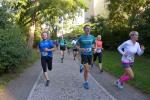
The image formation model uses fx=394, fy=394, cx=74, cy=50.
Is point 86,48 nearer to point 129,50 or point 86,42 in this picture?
point 86,42

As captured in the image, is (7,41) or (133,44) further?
(7,41)

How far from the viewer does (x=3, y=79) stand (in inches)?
581

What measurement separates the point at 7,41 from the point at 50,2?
18490 millimetres

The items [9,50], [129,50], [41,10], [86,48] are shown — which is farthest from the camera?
[41,10]

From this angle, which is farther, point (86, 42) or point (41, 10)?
point (41, 10)

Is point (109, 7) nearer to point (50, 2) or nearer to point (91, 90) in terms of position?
point (50, 2)

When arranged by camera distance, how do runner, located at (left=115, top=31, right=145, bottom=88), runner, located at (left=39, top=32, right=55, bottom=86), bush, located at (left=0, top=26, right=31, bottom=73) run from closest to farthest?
1. runner, located at (left=115, top=31, right=145, bottom=88)
2. runner, located at (left=39, top=32, right=55, bottom=86)
3. bush, located at (left=0, top=26, right=31, bottom=73)

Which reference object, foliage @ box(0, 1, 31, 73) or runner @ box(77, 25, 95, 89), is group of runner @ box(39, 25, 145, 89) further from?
foliage @ box(0, 1, 31, 73)

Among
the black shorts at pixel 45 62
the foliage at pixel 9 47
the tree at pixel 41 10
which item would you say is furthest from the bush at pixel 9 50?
the tree at pixel 41 10

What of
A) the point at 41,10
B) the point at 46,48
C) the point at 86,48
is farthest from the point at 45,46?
the point at 41,10

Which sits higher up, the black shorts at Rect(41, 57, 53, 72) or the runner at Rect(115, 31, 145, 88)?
the runner at Rect(115, 31, 145, 88)

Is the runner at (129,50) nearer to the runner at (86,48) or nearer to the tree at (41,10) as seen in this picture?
the runner at (86,48)

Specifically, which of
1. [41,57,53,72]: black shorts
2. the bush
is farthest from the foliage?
[41,57,53,72]: black shorts

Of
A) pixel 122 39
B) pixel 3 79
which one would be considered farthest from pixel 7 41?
pixel 122 39
